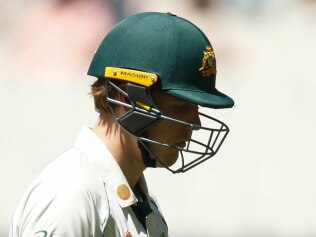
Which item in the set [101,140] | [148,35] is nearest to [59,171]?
[101,140]

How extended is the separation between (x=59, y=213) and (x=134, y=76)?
467 mm

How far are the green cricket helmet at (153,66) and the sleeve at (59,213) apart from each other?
276 mm

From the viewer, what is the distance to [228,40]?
5727mm

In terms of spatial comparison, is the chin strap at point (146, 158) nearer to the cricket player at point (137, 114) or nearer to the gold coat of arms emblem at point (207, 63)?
the cricket player at point (137, 114)

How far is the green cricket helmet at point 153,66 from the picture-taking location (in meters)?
3.04

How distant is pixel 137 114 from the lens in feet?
9.93

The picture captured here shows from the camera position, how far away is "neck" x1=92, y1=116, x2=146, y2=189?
3070 mm

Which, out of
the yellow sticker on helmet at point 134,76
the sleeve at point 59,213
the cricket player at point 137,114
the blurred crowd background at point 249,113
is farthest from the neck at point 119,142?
the blurred crowd background at point 249,113

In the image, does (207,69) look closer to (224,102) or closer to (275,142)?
(224,102)

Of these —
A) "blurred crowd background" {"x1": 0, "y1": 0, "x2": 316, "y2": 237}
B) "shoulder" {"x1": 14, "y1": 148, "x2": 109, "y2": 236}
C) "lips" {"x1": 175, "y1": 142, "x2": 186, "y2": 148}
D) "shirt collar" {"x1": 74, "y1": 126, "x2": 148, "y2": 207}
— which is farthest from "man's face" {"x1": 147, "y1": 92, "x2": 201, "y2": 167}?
"blurred crowd background" {"x1": 0, "y1": 0, "x2": 316, "y2": 237}

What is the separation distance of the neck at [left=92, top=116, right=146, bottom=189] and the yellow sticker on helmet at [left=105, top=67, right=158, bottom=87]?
0.11 meters

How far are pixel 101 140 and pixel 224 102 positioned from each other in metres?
0.35

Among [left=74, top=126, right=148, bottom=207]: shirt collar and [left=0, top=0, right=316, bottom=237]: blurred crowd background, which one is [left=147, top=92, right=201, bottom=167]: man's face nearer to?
[left=74, top=126, right=148, bottom=207]: shirt collar

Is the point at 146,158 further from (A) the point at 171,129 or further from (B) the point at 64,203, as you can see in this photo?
Result: (B) the point at 64,203
